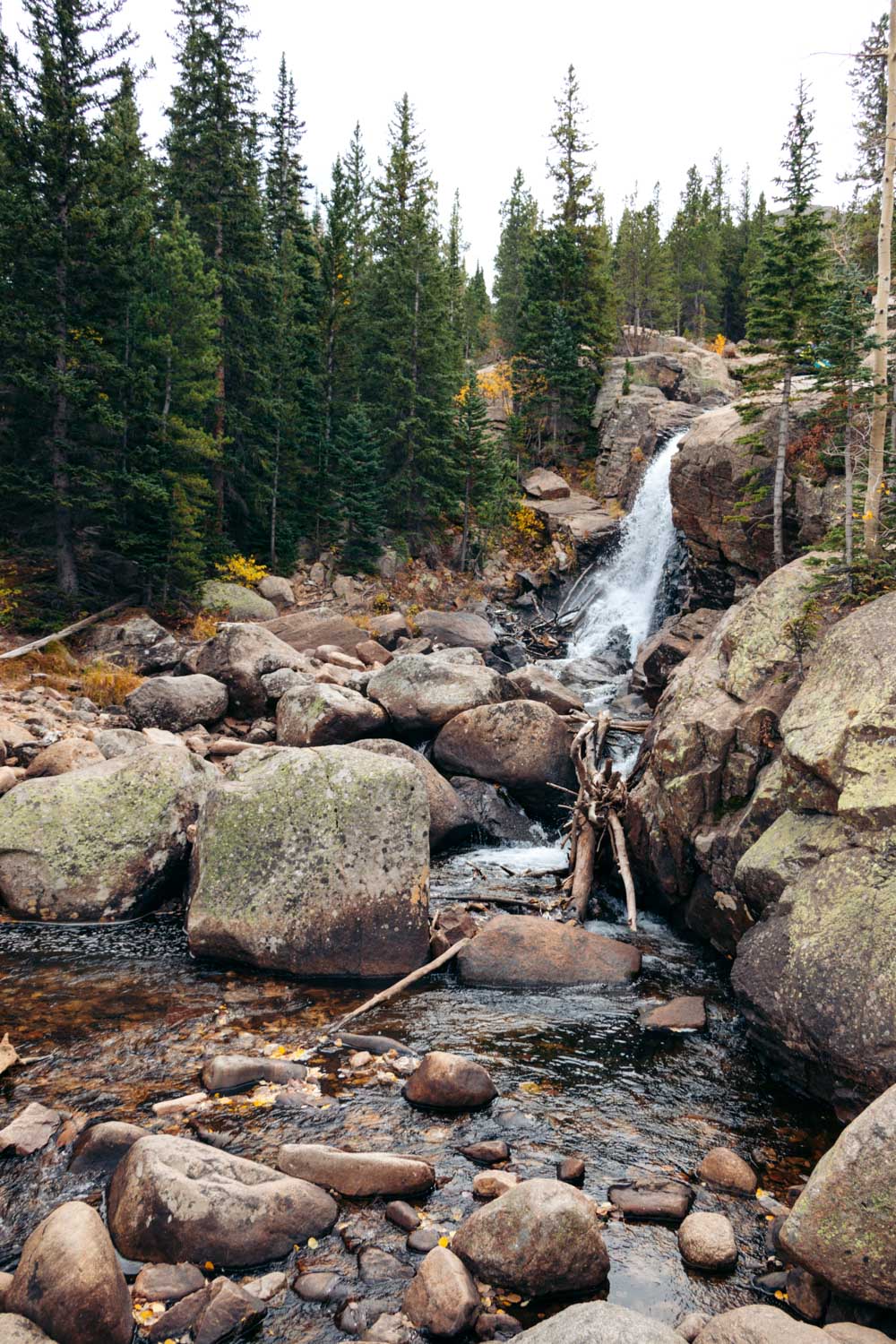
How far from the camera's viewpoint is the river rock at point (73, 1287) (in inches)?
169

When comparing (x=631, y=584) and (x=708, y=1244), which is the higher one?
(x=631, y=584)

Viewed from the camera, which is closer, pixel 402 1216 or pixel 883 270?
pixel 402 1216

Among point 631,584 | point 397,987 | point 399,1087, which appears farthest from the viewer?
point 631,584

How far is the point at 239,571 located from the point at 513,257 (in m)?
55.7

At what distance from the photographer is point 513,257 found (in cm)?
7369

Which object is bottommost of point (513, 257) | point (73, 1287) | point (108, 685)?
point (73, 1287)

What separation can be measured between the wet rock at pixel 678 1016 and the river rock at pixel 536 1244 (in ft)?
12.0

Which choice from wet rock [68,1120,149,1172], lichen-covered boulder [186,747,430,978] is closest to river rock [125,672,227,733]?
lichen-covered boulder [186,747,430,978]

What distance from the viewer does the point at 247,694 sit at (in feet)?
64.2

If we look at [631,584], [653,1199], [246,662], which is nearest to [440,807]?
[246,662]

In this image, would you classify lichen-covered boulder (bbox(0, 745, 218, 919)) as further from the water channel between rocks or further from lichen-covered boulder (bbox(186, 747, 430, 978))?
lichen-covered boulder (bbox(186, 747, 430, 978))

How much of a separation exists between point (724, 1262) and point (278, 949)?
551 centimetres

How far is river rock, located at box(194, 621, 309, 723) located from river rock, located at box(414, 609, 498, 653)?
835 centimetres

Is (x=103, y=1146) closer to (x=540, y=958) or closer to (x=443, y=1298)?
(x=443, y=1298)
